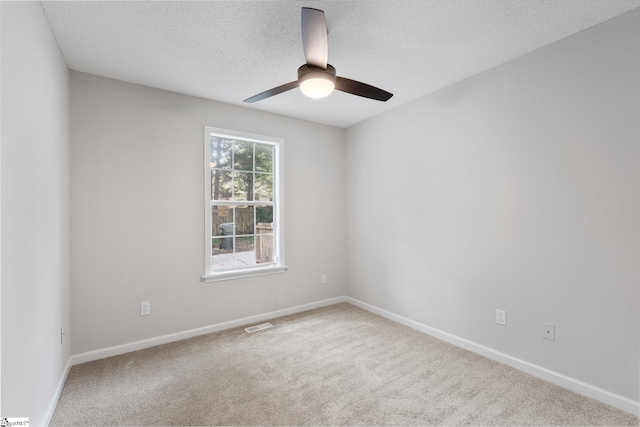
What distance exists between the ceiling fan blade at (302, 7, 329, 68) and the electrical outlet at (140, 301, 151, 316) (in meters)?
2.66

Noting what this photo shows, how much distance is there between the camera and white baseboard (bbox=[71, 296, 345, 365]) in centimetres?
262

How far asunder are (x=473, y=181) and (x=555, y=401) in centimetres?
176

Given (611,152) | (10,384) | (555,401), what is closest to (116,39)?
(10,384)

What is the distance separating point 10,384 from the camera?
128cm

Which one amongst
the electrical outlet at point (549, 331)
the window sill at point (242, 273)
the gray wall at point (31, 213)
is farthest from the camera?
the window sill at point (242, 273)

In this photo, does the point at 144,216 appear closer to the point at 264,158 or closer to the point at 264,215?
the point at 264,215

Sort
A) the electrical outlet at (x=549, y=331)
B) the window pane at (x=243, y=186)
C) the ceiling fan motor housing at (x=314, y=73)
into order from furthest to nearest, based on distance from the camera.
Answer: the window pane at (x=243, y=186), the electrical outlet at (x=549, y=331), the ceiling fan motor housing at (x=314, y=73)

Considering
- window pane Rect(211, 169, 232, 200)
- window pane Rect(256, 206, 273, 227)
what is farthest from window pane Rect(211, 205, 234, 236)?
window pane Rect(256, 206, 273, 227)

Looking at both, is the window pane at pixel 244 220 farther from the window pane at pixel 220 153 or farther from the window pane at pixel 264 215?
the window pane at pixel 220 153

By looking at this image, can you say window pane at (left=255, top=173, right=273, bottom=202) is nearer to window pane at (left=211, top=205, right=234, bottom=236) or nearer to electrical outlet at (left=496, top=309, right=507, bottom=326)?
window pane at (left=211, top=205, right=234, bottom=236)

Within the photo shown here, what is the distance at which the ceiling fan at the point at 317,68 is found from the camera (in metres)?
1.54

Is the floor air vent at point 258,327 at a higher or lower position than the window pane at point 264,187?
lower

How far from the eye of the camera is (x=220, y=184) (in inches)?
134

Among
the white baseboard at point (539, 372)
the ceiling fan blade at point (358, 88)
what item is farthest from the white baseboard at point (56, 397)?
the white baseboard at point (539, 372)
